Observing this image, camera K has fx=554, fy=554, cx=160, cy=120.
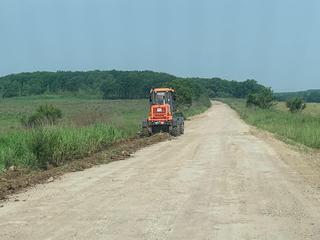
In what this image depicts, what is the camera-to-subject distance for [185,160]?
1927 cm

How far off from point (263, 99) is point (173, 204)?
9242cm

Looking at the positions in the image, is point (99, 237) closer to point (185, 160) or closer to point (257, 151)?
point (185, 160)

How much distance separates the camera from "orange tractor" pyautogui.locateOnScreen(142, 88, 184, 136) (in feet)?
106

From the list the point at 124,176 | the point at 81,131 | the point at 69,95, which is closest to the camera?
the point at 124,176

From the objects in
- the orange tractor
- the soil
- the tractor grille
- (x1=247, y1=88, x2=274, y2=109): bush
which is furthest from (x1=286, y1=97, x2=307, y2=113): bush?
the soil

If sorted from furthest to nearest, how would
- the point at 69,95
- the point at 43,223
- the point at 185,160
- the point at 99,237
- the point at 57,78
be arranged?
the point at 57,78
the point at 69,95
the point at 185,160
the point at 43,223
the point at 99,237

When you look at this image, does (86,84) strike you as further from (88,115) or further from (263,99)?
Result: (88,115)

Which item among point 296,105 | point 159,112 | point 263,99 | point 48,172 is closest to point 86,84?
point 263,99

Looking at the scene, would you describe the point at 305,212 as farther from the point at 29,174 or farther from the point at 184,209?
the point at 29,174

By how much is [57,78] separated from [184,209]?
18689 centimetres

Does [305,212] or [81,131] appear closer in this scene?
[305,212]

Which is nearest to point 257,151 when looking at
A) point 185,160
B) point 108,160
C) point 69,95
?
point 185,160

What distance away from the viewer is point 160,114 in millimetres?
32344

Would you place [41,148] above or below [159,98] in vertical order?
below
